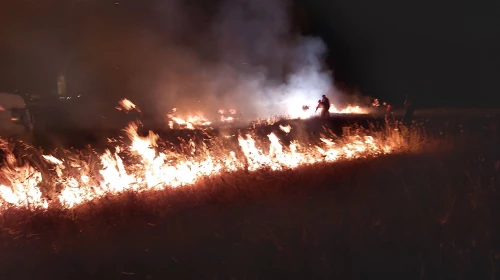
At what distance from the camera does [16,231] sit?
4359 millimetres

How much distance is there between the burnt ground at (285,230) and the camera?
338 centimetres

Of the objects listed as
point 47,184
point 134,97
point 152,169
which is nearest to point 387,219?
point 152,169

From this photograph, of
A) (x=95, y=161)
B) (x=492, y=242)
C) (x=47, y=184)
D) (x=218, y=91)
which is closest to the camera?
(x=492, y=242)

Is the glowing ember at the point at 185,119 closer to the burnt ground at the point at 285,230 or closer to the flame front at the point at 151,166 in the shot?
the flame front at the point at 151,166

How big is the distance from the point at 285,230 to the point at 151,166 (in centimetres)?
261

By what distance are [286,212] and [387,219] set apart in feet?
2.85

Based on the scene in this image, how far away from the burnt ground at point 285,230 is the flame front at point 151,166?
44cm

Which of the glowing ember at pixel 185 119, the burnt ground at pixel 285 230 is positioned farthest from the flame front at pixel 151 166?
the glowing ember at pixel 185 119

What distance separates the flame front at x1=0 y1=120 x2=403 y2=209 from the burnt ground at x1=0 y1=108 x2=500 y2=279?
1.43 feet

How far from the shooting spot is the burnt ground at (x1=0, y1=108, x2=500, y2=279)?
3377 mm

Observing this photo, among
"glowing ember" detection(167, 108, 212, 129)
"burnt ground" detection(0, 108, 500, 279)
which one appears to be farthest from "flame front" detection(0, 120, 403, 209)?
"glowing ember" detection(167, 108, 212, 129)

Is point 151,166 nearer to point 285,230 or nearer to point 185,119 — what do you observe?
point 285,230

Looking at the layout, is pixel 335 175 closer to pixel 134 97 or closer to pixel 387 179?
pixel 387 179

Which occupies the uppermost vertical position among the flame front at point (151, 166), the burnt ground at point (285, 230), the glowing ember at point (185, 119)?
the glowing ember at point (185, 119)
